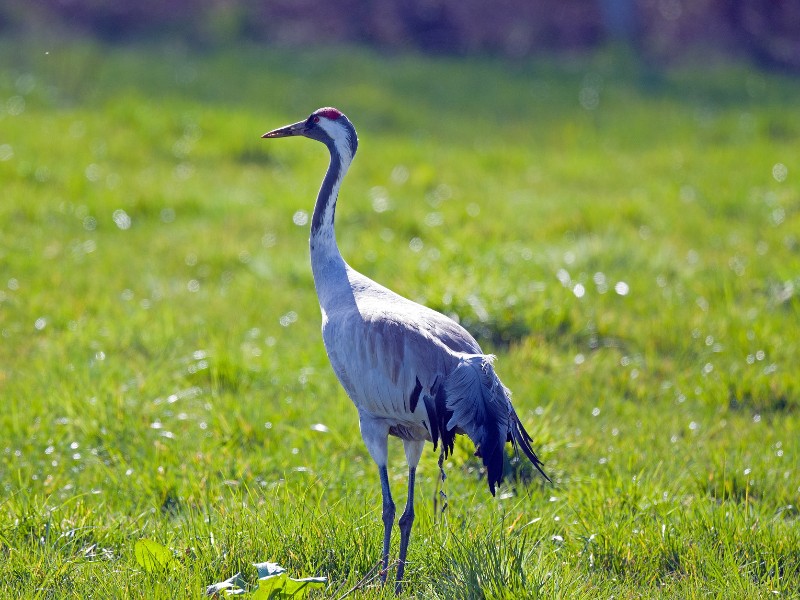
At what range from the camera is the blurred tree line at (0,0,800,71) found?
14.1 metres

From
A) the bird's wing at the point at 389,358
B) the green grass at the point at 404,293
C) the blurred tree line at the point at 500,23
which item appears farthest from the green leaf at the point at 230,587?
the blurred tree line at the point at 500,23

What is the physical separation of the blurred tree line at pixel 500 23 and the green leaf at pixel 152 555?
1130 centimetres

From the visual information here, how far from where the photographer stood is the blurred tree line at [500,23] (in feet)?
46.1

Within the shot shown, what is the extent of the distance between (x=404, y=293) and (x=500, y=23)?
31.0 ft

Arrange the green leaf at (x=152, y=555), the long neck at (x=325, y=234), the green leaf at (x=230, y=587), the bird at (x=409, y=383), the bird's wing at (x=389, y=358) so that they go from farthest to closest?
the long neck at (x=325, y=234) → the bird's wing at (x=389, y=358) → the bird at (x=409, y=383) → the green leaf at (x=152, y=555) → the green leaf at (x=230, y=587)

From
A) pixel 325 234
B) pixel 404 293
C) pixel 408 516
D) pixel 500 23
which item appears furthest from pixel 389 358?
pixel 500 23

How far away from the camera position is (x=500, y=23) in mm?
14672

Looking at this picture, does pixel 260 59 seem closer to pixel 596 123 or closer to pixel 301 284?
pixel 596 123

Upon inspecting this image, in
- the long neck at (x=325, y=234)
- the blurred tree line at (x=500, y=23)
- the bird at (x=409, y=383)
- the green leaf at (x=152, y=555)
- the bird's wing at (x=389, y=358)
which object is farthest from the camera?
the blurred tree line at (x=500, y=23)

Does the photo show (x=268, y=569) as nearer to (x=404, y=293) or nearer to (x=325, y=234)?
(x=325, y=234)

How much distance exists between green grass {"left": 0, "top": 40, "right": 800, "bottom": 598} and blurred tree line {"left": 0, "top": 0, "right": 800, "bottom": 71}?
8.26ft

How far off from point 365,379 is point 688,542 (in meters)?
1.41

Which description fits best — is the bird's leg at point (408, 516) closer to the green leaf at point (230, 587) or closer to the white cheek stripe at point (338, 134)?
the green leaf at point (230, 587)

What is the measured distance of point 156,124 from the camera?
31.5 ft
